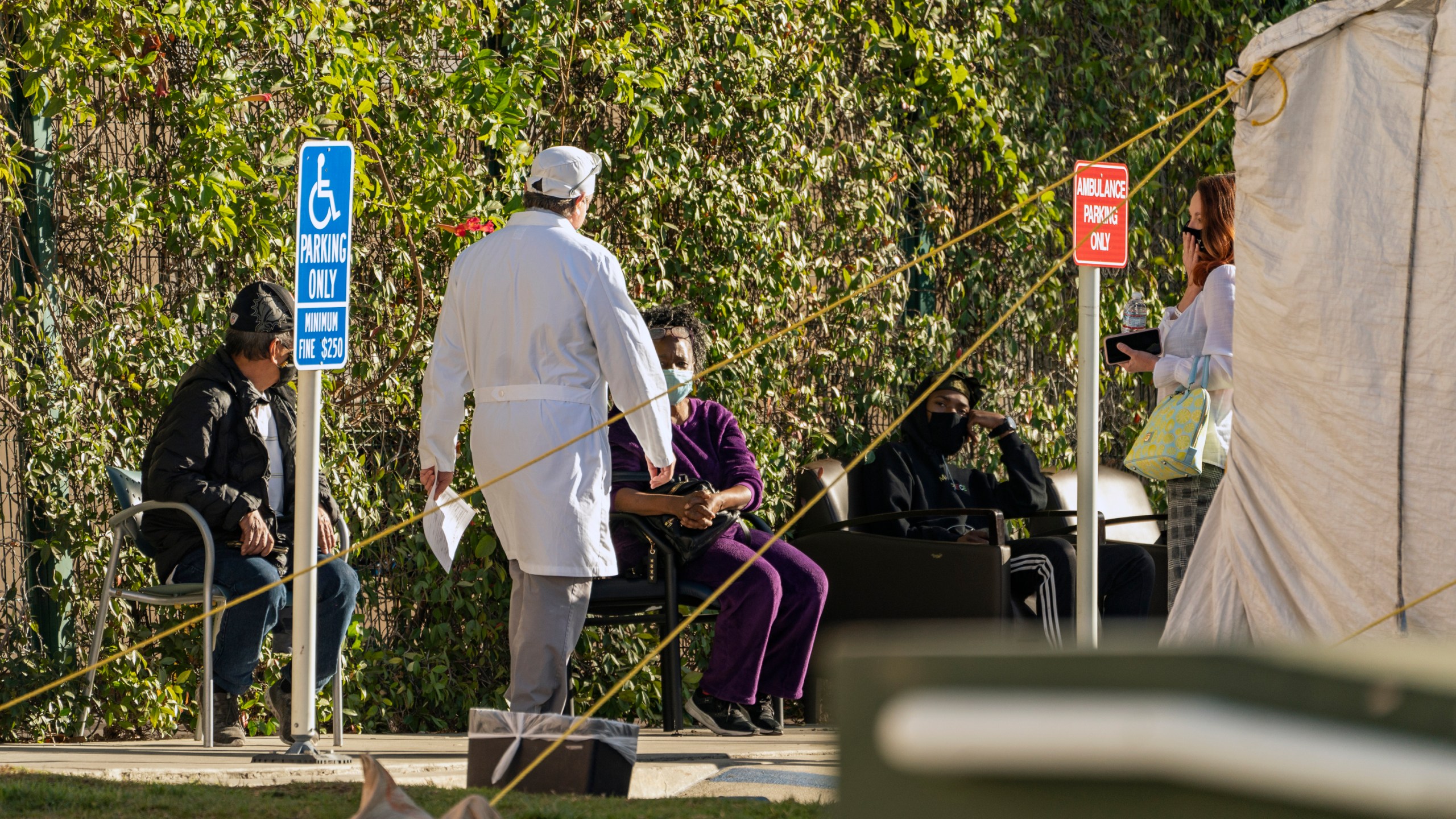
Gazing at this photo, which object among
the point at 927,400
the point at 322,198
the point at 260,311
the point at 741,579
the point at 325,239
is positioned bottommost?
the point at 741,579

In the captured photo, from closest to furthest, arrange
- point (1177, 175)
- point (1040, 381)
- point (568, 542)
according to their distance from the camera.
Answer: point (568, 542) → point (1040, 381) → point (1177, 175)

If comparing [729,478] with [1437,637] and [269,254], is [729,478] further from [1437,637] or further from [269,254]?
[1437,637]

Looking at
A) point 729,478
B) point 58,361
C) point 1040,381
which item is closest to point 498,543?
point 729,478

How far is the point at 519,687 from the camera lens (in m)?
4.09

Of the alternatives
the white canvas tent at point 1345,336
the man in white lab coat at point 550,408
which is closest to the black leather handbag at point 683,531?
the man in white lab coat at point 550,408

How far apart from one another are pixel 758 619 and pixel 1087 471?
46.2 inches

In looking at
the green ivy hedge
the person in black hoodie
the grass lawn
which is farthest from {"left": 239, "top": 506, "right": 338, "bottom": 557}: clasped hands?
the grass lawn

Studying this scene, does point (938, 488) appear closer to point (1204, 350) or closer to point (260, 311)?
point (1204, 350)

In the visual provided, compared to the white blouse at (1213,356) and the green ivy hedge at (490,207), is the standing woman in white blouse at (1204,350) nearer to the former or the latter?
the white blouse at (1213,356)

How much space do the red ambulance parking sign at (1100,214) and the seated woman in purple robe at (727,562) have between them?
1330mm

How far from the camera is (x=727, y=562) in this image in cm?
500

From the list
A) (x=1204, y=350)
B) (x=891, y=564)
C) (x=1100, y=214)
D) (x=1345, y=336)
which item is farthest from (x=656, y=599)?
(x=1345, y=336)

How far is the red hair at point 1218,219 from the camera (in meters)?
4.58

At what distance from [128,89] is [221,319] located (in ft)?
2.53
